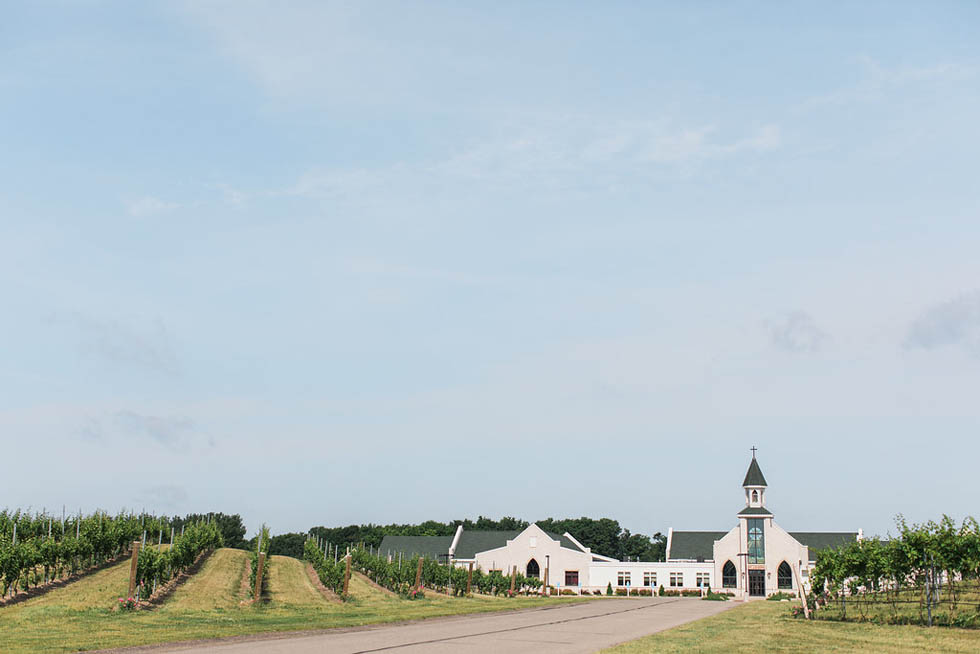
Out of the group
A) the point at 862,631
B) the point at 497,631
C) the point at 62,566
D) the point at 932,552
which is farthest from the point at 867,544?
the point at 62,566

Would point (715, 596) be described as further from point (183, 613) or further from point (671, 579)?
point (183, 613)

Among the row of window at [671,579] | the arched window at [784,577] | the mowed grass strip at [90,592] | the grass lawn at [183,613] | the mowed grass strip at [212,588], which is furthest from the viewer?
the row of window at [671,579]

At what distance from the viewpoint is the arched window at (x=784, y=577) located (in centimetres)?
9244

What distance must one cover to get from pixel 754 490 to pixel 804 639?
7061 centimetres

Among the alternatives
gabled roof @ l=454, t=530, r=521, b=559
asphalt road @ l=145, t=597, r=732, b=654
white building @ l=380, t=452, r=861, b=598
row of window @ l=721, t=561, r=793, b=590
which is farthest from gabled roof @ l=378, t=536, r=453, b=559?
asphalt road @ l=145, t=597, r=732, b=654

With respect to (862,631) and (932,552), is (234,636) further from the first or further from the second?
(932,552)

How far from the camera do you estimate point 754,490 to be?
97.1 meters

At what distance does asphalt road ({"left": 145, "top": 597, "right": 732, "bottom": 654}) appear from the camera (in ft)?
72.3

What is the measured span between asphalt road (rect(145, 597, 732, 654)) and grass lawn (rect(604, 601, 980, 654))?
142 centimetres

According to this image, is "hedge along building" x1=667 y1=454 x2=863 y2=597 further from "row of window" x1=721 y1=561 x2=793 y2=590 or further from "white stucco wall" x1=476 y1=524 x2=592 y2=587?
"white stucco wall" x1=476 y1=524 x2=592 y2=587

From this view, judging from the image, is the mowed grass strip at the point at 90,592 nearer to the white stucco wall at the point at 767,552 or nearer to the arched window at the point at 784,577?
the white stucco wall at the point at 767,552

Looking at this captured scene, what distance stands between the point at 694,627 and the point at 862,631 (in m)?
6.51

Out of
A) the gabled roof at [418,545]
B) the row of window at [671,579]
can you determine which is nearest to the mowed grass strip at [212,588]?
the row of window at [671,579]

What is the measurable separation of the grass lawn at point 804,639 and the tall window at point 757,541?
5742 cm
